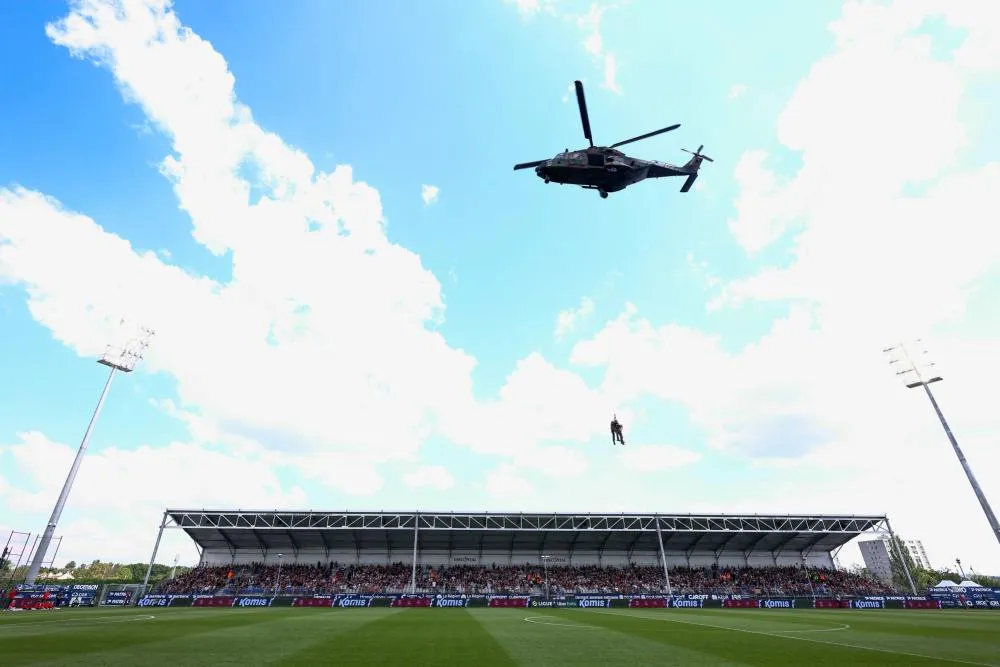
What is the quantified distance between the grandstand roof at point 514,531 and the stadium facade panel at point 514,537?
0.34 feet

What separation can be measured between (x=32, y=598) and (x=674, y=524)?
53010mm

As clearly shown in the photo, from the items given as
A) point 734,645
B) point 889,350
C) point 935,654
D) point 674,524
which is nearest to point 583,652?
point 734,645

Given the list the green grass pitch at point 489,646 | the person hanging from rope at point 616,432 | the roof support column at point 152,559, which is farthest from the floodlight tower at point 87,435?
the person hanging from rope at point 616,432

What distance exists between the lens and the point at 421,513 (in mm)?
47219

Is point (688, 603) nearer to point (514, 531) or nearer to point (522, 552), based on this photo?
point (514, 531)

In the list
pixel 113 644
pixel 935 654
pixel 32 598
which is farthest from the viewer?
pixel 32 598

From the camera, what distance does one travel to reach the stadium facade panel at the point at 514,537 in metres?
47.0

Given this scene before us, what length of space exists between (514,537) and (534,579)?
4.62 metres

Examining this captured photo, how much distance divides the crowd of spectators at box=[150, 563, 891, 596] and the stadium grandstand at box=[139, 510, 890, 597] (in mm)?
121

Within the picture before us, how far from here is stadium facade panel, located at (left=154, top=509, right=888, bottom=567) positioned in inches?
1849

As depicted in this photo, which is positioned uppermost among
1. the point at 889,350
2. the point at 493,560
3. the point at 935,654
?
the point at 889,350

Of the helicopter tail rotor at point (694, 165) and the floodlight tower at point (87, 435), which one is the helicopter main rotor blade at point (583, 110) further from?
the floodlight tower at point (87, 435)

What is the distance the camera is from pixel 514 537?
51.7 metres

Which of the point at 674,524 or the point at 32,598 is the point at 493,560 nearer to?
the point at 674,524
